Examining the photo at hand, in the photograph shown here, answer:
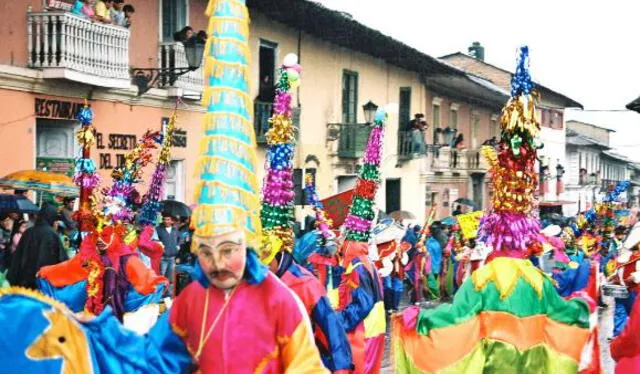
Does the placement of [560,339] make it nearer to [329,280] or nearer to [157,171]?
[329,280]

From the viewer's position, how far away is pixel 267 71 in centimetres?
2294

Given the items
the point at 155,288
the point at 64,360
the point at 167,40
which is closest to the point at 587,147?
the point at 167,40

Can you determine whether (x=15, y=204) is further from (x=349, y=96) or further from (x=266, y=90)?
(x=349, y=96)

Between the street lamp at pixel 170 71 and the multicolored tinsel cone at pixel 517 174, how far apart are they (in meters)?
9.97

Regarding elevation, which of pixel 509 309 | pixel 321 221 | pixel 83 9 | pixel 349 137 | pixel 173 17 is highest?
pixel 173 17

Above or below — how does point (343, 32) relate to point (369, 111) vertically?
above

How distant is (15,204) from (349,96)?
1552 centimetres

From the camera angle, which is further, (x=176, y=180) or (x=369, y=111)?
(x=369, y=111)

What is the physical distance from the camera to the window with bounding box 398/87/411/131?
3200 centimetres

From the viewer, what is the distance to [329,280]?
378 inches

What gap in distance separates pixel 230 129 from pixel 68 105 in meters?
11.9

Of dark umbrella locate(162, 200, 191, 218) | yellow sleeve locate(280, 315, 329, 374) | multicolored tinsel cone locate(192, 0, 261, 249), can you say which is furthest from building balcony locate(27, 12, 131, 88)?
yellow sleeve locate(280, 315, 329, 374)

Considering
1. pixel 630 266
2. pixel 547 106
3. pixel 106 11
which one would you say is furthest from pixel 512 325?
pixel 547 106

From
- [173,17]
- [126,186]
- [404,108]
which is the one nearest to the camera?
[126,186]
